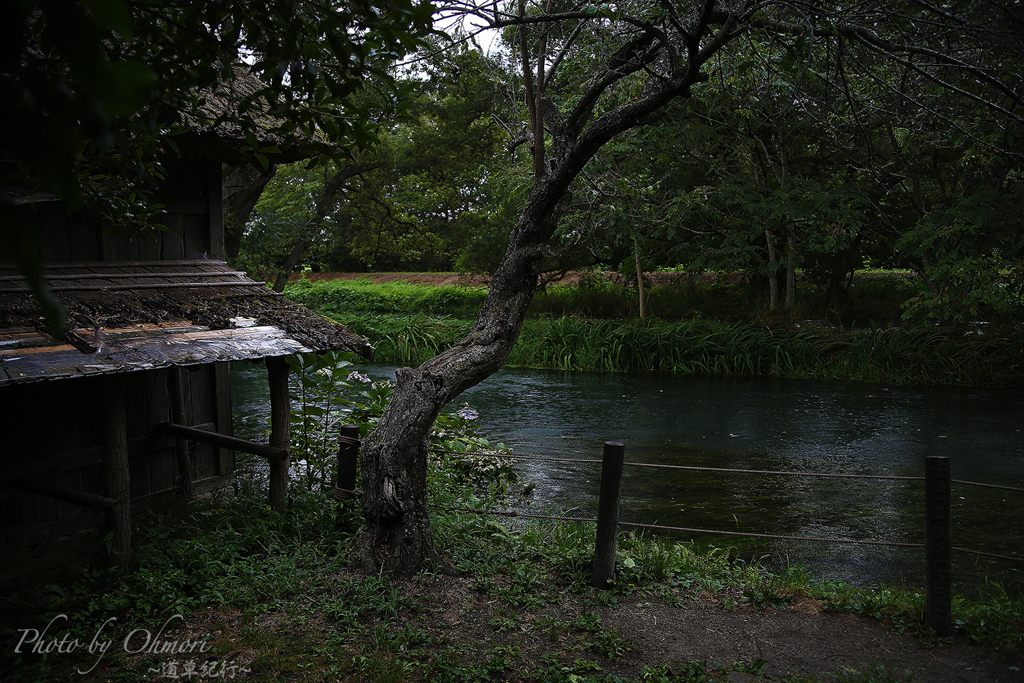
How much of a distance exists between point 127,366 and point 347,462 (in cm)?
162

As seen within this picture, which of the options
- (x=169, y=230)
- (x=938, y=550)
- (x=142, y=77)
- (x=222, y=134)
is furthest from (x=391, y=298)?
(x=142, y=77)

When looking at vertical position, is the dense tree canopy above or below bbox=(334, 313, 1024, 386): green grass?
above

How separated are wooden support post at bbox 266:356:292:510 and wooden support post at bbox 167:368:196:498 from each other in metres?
1.03

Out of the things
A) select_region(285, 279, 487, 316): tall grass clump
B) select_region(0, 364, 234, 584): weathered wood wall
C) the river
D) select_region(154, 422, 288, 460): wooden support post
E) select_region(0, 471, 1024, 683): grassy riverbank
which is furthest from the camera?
select_region(285, 279, 487, 316): tall grass clump

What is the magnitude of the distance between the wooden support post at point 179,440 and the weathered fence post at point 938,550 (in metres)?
5.36

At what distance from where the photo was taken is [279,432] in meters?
5.29

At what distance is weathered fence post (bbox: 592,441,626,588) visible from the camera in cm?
440

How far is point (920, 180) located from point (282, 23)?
545 inches

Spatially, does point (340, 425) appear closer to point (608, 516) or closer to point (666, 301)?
point (608, 516)

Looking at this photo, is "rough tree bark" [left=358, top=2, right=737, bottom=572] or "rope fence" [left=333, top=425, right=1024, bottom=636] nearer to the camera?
"rope fence" [left=333, top=425, right=1024, bottom=636]

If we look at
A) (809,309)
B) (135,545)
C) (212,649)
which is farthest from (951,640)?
(809,309)

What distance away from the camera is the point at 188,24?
2420 millimetres

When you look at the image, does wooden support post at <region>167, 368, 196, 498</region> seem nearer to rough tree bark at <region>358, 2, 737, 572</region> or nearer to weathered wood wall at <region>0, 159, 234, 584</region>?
weathered wood wall at <region>0, 159, 234, 584</region>

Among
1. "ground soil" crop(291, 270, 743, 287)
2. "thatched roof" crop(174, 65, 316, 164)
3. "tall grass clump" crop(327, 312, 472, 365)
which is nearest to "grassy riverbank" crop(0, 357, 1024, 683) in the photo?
"thatched roof" crop(174, 65, 316, 164)
